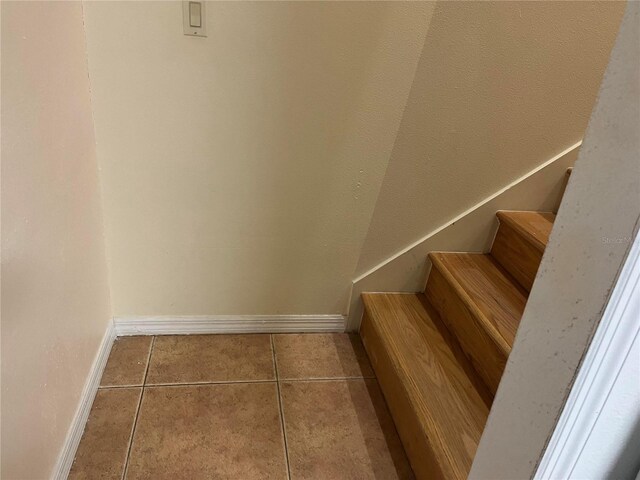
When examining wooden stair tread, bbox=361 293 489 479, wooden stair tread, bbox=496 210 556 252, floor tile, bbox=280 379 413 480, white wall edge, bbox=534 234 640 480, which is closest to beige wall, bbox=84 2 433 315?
wooden stair tread, bbox=361 293 489 479

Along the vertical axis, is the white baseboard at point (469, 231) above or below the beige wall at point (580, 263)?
below

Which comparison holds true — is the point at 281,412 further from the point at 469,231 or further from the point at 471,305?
the point at 469,231

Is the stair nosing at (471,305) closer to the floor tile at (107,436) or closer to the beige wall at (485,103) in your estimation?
the beige wall at (485,103)

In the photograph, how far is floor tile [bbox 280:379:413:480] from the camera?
1.44 m

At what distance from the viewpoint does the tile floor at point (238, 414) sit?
1.41 metres

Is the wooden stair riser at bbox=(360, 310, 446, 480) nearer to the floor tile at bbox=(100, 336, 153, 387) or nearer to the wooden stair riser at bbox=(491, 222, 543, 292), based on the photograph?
the wooden stair riser at bbox=(491, 222, 543, 292)

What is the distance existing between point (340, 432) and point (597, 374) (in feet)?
3.72

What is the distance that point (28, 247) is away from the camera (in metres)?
1.04

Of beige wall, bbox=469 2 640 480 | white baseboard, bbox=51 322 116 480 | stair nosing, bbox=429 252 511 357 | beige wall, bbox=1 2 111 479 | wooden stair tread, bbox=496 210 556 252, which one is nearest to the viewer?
beige wall, bbox=469 2 640 480

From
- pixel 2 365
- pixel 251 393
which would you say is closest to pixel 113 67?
pixel 2 365

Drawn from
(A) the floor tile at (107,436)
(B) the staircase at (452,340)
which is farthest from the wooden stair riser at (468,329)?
(A) the floor tile at (107,436)

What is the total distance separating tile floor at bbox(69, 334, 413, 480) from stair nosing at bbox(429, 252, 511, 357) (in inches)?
18.2

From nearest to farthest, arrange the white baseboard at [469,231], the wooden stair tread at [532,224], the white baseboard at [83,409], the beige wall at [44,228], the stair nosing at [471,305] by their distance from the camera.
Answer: the beige wall at [44,228] < the white baseboard at [83,409] < the stair nosing at [471,305] < the wooden stair tread at [532,224] < the white baseboard at [469,231]

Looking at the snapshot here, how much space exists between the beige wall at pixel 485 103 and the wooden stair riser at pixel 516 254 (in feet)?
0.58
